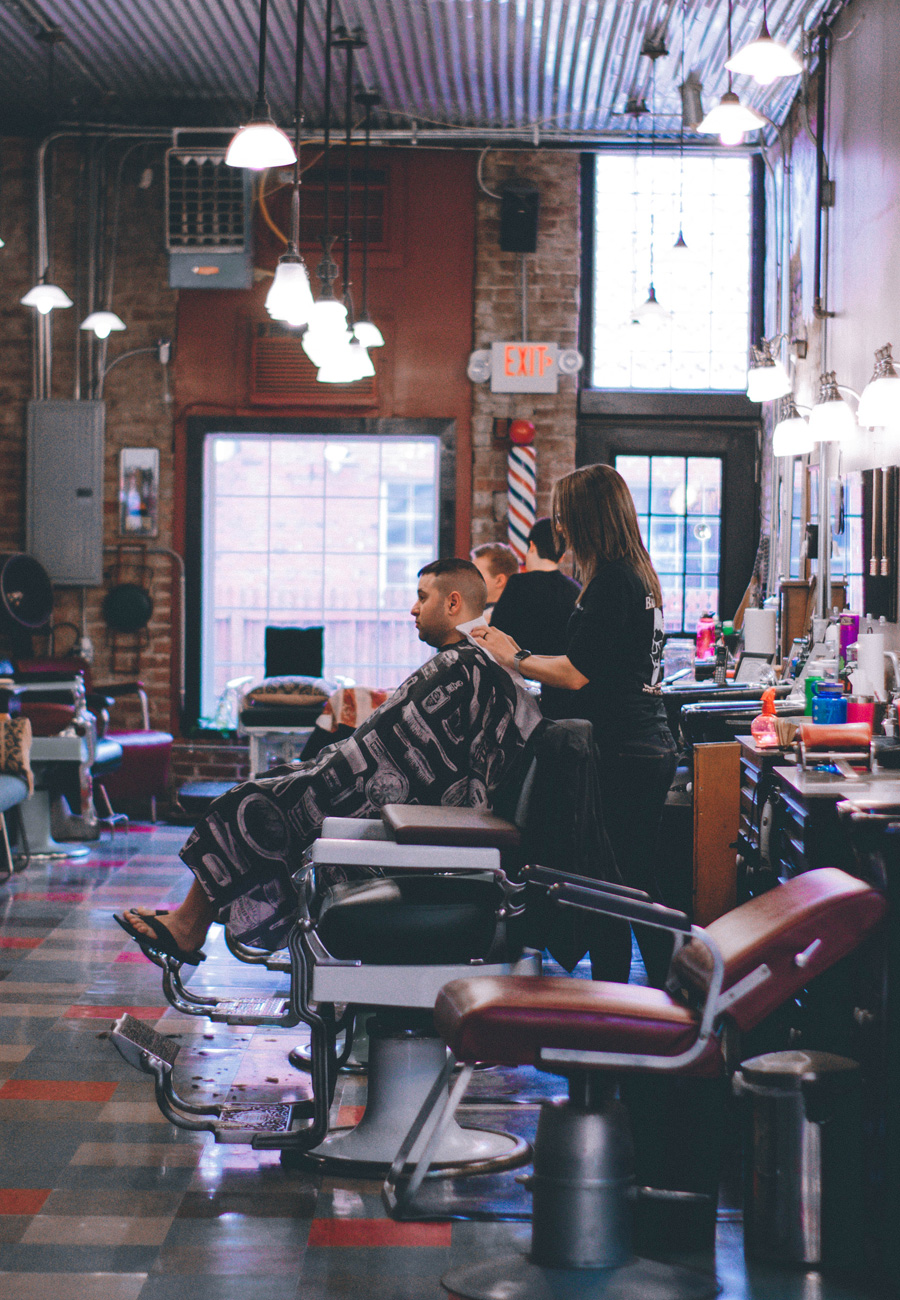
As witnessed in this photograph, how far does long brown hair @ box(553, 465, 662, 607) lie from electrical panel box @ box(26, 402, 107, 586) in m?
4.19

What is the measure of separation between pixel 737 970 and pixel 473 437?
5.00m

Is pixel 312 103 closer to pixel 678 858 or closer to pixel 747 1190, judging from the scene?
pixel 678 858

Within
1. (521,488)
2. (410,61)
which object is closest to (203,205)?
(410,61)

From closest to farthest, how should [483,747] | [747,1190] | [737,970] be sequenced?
[737,970] < [747,1190] < [483,747]

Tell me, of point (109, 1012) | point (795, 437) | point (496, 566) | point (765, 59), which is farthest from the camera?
point (795, 437)

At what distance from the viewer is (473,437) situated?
670cm

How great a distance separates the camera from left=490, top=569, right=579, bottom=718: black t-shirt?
13.1 feet

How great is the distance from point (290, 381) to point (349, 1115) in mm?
4631

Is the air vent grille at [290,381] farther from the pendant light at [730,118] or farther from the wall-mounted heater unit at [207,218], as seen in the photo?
the pendant light at [730,118]

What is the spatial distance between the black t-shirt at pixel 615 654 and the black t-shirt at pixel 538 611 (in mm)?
963

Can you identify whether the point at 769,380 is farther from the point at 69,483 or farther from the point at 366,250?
the point at 69,483

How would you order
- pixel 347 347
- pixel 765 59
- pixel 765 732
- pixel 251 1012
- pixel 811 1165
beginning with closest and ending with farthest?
pixel 811 1165
pixel 251 1012
pixel 765 732
pixel 765 59
pixel 347 347

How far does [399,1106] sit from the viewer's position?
2.58 m

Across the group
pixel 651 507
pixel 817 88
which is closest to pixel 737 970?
pixel 817 88
